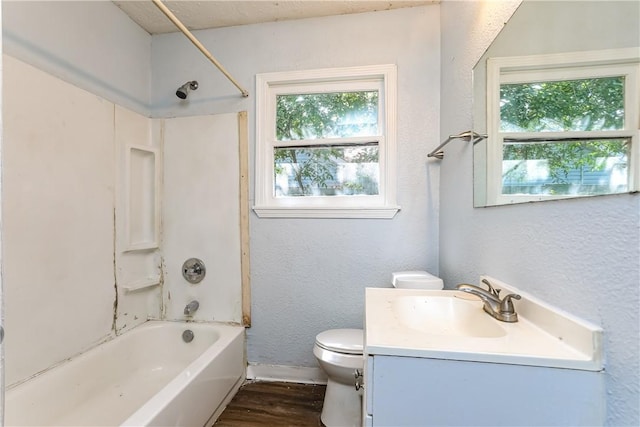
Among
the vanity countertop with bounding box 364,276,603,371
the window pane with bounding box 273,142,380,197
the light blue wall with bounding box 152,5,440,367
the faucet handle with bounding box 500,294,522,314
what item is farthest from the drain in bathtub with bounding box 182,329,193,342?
the faucet handle with bounding box 500,294,522,314

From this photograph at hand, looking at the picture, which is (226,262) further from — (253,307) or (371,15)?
(371,15)

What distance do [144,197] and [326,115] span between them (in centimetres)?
142

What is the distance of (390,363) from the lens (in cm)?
67

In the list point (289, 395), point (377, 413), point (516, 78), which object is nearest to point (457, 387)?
point (377, 413)

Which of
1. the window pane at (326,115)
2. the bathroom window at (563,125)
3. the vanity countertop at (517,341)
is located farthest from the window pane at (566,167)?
the window pane at (326,115)

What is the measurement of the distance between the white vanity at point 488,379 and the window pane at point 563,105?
0.47 meters

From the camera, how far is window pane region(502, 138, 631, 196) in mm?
591

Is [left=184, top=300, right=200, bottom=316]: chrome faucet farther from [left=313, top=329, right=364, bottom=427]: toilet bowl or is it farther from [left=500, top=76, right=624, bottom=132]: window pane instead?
[left=500, top=76, right=624, bottom=132]: window pane

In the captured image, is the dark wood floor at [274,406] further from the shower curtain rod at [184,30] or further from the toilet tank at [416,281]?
the shower curtain rod at [184,30]

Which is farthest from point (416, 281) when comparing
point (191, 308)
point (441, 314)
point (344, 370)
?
point (191, 308)

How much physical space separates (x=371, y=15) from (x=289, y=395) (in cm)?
251

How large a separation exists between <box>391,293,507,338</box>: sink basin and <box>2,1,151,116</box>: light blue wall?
6.63 feet

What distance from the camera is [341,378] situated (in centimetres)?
148

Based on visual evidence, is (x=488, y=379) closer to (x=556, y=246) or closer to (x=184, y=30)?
(x=556, y=246)
